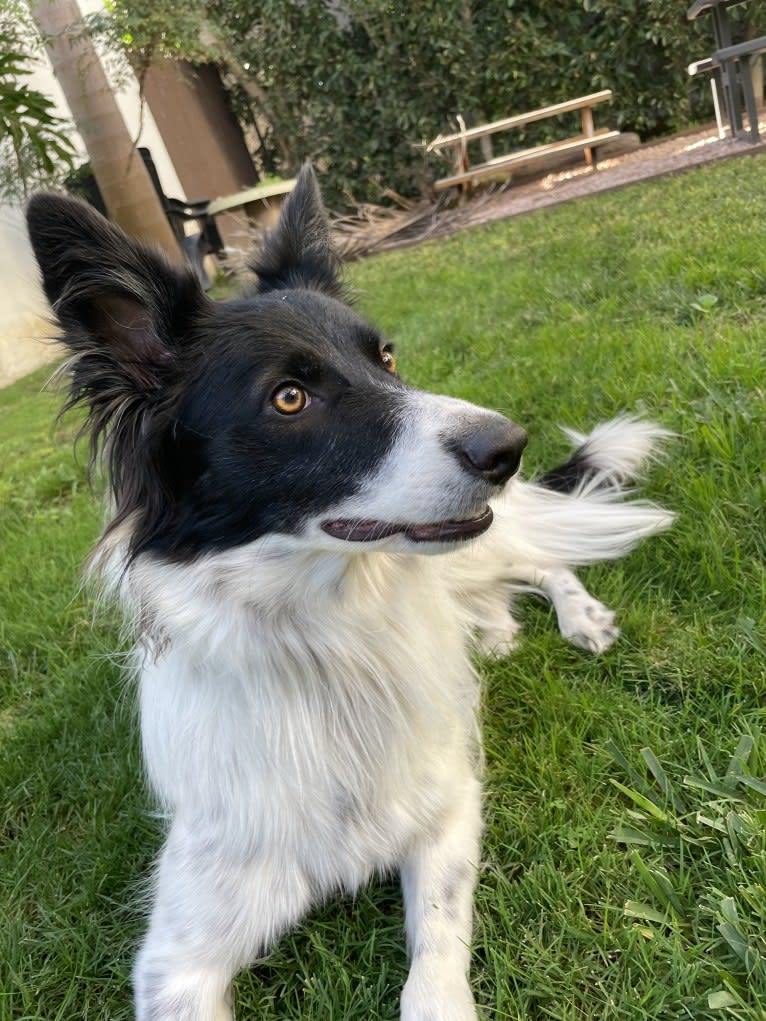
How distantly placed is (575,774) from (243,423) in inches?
49.9

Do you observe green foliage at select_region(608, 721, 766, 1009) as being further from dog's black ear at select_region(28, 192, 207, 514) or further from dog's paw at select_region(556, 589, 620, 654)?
dog's black ear at select_region(28, 192, 207, 514)

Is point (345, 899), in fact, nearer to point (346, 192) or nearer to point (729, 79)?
point (729, 79)

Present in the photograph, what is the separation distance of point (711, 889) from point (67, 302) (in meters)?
1.84

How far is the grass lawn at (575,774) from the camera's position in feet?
5.10

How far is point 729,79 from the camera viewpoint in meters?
8.47

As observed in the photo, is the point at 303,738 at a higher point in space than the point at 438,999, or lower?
higher

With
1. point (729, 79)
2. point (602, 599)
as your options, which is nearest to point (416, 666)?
point (602, 599)

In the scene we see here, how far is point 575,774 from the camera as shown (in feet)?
6.50

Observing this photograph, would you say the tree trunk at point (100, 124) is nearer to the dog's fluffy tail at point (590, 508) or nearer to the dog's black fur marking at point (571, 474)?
the dog's black fur marking at point (571, 474)

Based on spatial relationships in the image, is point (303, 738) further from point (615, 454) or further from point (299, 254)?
point (615, 454)

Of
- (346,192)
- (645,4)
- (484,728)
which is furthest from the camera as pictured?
(346,192)

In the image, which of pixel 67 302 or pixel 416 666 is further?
pixel 416 666

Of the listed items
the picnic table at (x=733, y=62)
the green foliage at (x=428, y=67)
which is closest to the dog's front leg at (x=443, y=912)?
the picnic table at (x=733, y=62)

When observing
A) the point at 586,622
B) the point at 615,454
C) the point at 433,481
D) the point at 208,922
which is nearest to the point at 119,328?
the point at 433,481
